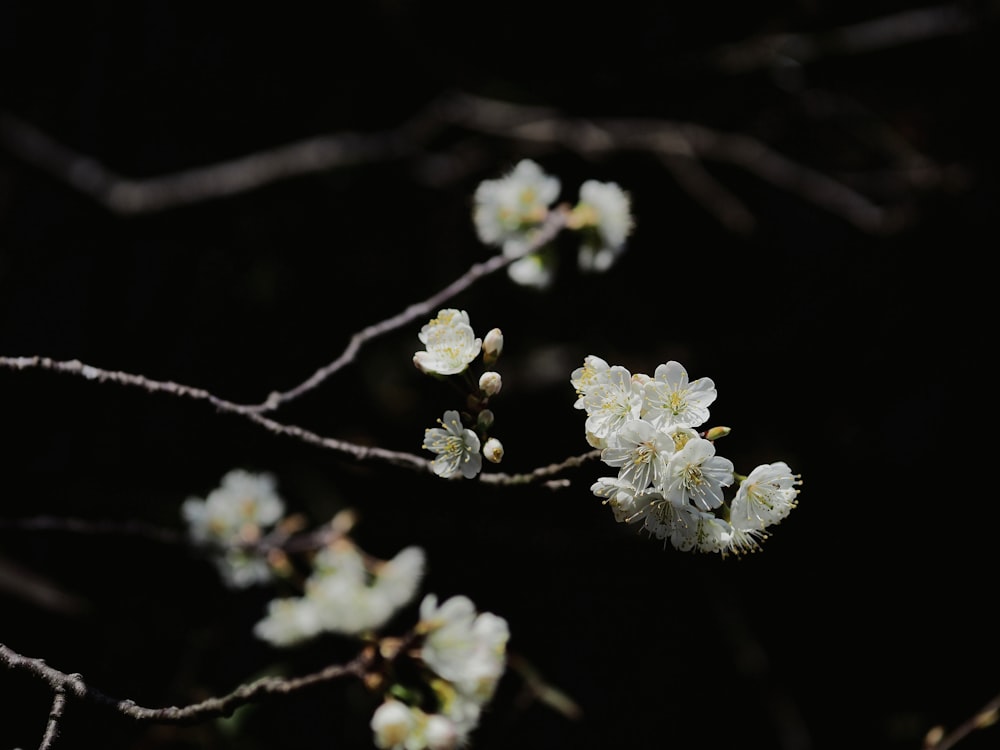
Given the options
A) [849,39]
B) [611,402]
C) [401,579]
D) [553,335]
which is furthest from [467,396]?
[849,39]

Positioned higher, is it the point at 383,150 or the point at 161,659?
the point at 383,150

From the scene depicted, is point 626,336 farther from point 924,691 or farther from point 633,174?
point 924,691

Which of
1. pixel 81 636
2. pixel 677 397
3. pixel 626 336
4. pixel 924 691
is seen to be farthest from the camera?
pixel 626 336

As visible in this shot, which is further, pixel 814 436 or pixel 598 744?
pixel 814 436

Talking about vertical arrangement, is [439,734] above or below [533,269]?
below

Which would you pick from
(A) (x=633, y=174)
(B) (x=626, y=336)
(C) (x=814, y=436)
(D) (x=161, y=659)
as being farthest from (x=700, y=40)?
(D) (x=161, y=659)

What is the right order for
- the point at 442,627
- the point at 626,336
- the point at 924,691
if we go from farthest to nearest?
the point at 626,336 < the point at 924,691 < the point at 442,627

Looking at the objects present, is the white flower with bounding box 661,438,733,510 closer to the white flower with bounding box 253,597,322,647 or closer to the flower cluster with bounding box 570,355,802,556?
the flower cluster with bounding box 570,355,802,556

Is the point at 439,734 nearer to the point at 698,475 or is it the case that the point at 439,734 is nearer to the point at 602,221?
the point at 698,475
